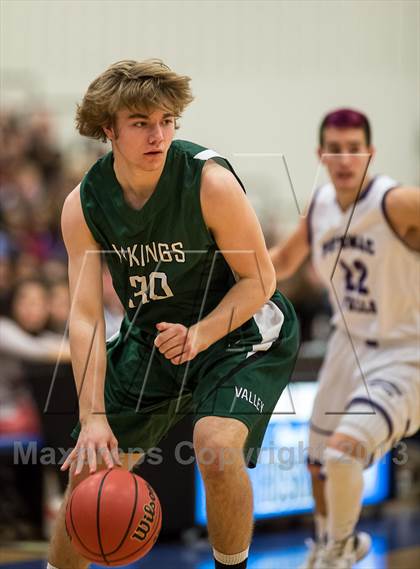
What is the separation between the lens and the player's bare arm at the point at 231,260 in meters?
3.73

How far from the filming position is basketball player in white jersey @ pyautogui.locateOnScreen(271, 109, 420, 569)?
515cm

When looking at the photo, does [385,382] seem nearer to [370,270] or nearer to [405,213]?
[370,270]

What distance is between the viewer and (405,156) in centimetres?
1037

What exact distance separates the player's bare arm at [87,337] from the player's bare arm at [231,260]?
325mm

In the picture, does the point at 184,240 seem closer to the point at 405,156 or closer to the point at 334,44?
the point at 334,44

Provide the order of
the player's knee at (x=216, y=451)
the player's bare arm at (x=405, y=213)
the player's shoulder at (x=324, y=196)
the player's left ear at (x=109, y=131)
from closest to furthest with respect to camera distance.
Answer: the player's knee at (x=216, y=451), the player's left ear at (x=109, y=131), the player's bare arm at (x=405, y=213), the player's shoulder at (x=324, y=196)

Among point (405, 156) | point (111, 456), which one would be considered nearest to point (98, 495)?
point (111, 456)

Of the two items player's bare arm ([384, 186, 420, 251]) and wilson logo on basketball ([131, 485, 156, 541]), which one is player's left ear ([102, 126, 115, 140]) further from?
player's bare arm ([384, 186, 420, 251])

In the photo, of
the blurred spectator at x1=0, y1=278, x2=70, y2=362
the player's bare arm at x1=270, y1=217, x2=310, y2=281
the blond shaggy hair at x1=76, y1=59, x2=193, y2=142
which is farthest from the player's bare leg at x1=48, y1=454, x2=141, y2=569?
the blurred spectator at x1=0, y1=278, x2=70, y2=362

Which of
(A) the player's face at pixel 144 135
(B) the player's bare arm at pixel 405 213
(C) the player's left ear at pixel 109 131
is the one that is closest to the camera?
(A) the player's face at pixel 144 135

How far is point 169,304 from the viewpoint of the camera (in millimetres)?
4070

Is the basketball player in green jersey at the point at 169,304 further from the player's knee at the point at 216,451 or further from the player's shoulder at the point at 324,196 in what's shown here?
the player's shoulder at the point at 324,196

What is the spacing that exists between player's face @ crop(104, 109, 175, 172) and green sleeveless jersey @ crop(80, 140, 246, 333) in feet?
0.56

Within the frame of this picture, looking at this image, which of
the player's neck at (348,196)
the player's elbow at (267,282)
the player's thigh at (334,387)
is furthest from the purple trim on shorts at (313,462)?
the player's elbow at (267,282)
